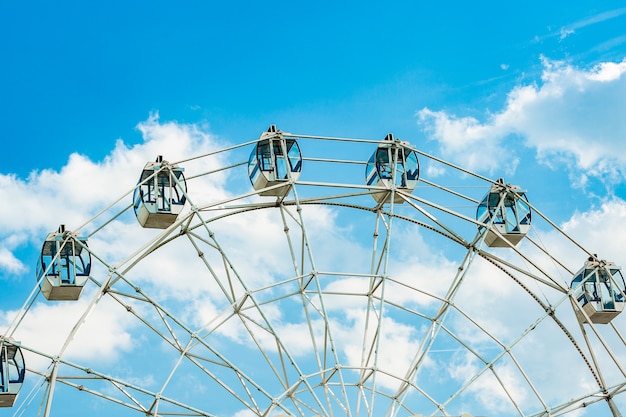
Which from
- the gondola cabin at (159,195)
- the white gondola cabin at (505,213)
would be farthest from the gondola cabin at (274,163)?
A: the white gondola cabin at (505,213)

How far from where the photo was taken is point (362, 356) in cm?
4053

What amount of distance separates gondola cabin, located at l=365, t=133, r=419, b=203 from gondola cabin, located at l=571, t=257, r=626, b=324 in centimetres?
615

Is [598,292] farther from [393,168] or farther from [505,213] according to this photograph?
A: [393,168]

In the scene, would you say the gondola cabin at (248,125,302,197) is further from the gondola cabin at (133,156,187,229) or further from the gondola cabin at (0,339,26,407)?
the gondola cabin at (0,339,26,407)

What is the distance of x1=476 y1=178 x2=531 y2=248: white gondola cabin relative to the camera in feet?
133

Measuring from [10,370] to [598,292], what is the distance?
1771cm

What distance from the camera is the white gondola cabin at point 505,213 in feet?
133

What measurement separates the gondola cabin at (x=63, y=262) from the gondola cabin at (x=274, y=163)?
5.27 m

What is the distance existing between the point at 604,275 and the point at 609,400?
4.04 m

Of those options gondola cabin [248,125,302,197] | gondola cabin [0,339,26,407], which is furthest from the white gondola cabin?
gondola cabin [0,339,26,407]

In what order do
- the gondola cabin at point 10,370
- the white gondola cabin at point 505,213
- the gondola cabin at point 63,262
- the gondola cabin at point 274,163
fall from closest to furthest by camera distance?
the gondola cabin at point 10,370
the gondola cabin at point 63,262
the gondola cabin at point 274,163
the white gondola cabin at point 505,213

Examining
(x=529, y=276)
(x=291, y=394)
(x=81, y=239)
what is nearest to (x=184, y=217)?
(x=81, y=239)

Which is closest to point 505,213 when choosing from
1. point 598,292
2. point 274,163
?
point 598,292

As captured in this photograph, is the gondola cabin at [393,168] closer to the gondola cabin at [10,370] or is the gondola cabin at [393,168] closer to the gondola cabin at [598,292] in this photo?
the gondola cabin at [598,292]
